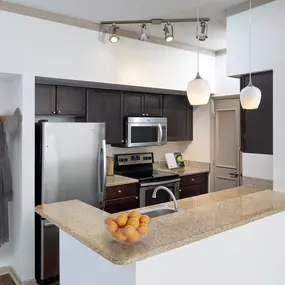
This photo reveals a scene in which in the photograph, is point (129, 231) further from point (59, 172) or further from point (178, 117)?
point (178, 117)

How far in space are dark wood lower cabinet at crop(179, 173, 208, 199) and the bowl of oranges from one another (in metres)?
3.04

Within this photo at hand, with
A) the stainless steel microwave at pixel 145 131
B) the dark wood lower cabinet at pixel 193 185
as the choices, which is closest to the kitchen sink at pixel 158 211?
the stainless steel microwave at pixel 145 131

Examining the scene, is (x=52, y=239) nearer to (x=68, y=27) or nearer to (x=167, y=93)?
(x=68, y=27)

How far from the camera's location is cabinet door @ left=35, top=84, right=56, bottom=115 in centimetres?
328

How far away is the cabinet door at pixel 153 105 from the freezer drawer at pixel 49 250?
2.01 metres

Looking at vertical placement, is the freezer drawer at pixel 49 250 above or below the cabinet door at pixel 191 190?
below

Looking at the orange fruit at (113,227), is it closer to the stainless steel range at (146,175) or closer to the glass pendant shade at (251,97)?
the glass pendant shade at (251,97)

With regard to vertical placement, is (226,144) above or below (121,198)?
above

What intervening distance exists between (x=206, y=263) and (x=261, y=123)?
59.9 inches

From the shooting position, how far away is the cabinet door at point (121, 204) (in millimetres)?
3661

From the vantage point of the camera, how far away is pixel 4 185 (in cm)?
314

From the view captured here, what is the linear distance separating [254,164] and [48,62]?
7.67 ft

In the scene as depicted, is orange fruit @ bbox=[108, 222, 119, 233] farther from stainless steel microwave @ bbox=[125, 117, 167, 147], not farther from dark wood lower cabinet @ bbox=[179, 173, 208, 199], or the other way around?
dark wood lower cabinet @ bbox=[179, 173, 208, 199]

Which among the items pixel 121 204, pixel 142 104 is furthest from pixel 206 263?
pixel 142 104
